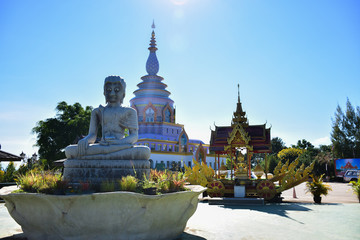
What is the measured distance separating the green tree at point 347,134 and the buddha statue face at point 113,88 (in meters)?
44.8

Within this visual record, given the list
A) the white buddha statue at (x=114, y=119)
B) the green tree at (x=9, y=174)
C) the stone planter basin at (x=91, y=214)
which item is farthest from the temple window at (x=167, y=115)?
the stone planter basin at (x=91, y=214)

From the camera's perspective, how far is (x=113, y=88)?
29.4 ft

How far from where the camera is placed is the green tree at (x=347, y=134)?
4391 cm

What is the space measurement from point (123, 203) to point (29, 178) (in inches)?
92.8

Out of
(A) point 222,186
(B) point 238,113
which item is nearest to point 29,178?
(A) point 222,186

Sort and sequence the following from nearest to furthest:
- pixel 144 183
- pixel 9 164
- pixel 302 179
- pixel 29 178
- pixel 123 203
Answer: pixel 123 203, pixel 29 178, pixel 144 183, pixel 302 179, pixel 9 164

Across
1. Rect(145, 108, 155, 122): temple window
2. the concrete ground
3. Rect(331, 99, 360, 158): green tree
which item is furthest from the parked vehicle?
Rect(145, 108, 155, 122): temple window

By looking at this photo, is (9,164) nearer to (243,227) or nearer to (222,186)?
(222,186)

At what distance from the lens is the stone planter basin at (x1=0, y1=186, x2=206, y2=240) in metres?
5.27

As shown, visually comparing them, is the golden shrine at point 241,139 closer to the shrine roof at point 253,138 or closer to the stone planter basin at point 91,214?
the shrine roof at point 253,138

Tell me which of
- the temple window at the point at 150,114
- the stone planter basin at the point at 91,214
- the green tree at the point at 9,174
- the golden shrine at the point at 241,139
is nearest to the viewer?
the stone planter basin at the point at 91,214

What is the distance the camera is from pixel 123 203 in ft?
17.6

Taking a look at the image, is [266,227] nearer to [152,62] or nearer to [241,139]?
[241,139]

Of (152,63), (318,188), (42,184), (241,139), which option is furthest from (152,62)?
(42,184)
